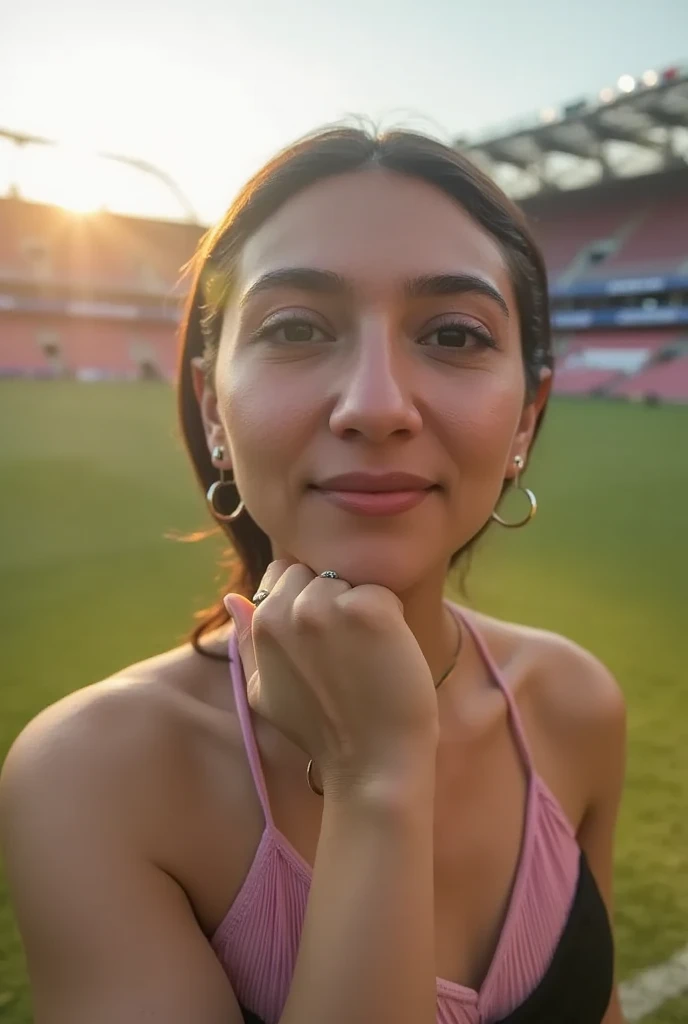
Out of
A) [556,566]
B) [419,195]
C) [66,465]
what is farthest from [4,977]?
[66,465]

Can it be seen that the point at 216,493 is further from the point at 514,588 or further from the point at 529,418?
the point at 514,588

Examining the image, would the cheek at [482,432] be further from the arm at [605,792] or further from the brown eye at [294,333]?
the arm at [605,792]

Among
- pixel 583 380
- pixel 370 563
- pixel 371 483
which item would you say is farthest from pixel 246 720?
pixel 583 380

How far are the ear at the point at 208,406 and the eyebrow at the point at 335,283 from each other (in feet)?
0.84

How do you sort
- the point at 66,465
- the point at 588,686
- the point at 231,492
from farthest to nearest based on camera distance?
1. the point at 66,465
2. the point at 588,686
3. the point at 231,492

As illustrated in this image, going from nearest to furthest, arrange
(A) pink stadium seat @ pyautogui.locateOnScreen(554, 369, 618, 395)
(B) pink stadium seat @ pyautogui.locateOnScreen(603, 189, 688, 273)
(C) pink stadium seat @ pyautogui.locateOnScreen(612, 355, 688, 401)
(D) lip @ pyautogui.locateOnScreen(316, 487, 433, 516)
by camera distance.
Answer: (D) lip @ pyautogui.locateOnScreen(316, 487, 433, 516) → (C) pink stadium seat @ pyautogui.locateOnScreen(612, 355, 688, 401) → (A) pink stadium seat @ pyautogui.locateOnScreen(554, 369, 618, 395) → (B) pink stadium seat @ pyautogui.locateOnScreen(603, 189, 688, 273)

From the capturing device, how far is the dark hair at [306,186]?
1.37m

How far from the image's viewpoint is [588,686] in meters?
1.87

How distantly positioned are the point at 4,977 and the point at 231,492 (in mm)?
1786

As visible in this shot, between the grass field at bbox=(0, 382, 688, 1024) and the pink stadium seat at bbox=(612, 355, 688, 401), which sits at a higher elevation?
the pink stadium seat at bbox=(612, 355, 688, 401)

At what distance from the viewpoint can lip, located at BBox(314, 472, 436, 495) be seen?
1203 mm

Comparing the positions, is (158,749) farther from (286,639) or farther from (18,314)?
(18,314)

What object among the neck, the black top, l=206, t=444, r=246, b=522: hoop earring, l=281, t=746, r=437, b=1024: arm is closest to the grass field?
l=206, t=444, r=246, b=522: hoop earring

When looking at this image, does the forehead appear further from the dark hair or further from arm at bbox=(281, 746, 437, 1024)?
arm at bbox=(281, 746, 437, 1024)
